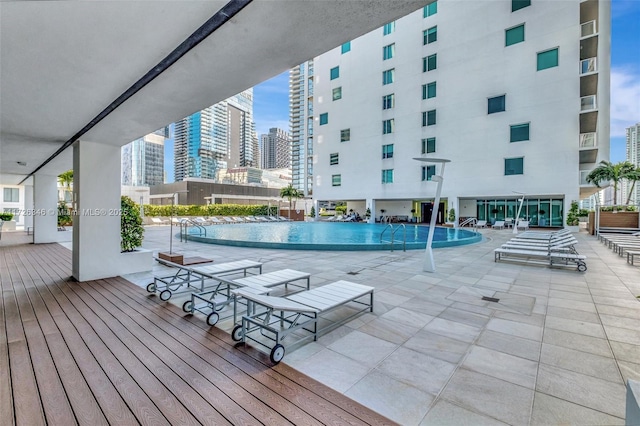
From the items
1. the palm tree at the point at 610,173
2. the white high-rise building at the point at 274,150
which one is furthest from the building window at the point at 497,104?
the white high-rise building at the point at 274,150

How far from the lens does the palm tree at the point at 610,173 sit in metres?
17.7

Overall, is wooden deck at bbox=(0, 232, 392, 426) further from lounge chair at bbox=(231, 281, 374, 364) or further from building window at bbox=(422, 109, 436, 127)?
building window at bbox=(422, 109, 436, 127)

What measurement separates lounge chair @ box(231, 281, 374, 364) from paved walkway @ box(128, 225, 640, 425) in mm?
180

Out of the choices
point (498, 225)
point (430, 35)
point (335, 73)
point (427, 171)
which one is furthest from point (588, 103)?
point (335, 73)

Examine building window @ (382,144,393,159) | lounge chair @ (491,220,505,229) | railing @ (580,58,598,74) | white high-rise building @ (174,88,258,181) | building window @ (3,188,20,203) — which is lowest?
lounge chair @ (491,220,505,229)

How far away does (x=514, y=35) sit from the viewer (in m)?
19.8

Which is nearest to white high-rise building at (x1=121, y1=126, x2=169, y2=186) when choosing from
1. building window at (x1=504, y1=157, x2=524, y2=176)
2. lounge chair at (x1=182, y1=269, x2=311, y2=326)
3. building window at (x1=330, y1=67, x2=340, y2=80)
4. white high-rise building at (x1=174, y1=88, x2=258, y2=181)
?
white high-rise building at (x1=174, y1=88, x2=258, y2=181)

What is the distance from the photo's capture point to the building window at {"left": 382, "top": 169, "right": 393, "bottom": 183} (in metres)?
25.3

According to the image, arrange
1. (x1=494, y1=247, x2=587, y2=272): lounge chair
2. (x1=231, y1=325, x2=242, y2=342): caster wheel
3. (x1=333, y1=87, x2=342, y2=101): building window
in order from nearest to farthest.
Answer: (x1=231, y1=325, x2=242, y2=342): caster wheel, (x1=494, y1=247, x2=587, y2=272): lounge chair, (x1=333, y1=87, x2=342, y2=101): building window

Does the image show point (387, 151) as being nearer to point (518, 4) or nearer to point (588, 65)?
point (518, 4)

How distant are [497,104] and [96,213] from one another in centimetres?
2381

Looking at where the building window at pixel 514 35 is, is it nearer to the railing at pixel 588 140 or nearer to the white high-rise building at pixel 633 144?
the railing at pixel 588 140

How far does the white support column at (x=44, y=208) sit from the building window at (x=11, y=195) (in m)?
13.9

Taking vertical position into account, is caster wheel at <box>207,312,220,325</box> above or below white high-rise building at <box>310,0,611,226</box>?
below
